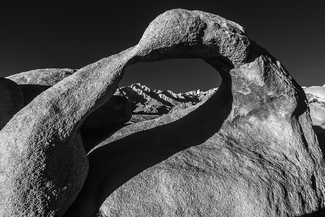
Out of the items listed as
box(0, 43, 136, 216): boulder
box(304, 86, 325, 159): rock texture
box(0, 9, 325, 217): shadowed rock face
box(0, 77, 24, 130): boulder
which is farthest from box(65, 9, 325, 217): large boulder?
box(304, 86, 325, 159): rock texture

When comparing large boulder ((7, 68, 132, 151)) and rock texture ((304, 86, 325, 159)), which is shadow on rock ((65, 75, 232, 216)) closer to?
large boulder ((7, 68, 132, 151))

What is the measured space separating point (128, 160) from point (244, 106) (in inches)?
89.1

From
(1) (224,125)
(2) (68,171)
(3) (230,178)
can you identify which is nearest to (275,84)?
(1) (224,125)

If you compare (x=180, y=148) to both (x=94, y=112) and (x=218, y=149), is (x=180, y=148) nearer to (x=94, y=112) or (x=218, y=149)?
(x=218, y=149)

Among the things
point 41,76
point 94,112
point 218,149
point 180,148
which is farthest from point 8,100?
point 218,149

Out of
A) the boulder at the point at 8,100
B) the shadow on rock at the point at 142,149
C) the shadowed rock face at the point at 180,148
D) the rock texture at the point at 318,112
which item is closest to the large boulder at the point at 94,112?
the boulder at the point at 8,100

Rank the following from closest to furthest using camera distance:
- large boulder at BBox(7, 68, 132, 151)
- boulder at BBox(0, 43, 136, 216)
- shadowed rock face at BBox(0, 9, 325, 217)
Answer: boulder at BBox(0, 43, 136, 216), shadowed rock face at BBox(0, 9, 325, 217), large boulder at BBox(7, 68, 132, 151)

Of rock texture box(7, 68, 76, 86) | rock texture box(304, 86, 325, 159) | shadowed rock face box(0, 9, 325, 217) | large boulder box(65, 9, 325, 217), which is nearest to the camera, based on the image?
shadowed rock face box(0, 9, 325, 217)

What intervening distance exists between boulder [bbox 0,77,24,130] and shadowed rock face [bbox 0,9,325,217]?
50.9 inches

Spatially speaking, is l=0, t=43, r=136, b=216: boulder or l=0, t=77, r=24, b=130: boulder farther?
l=0, t=77, r=24, b=130: boulder

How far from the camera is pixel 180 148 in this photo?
3.53 meters

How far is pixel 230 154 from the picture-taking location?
3.48 metres

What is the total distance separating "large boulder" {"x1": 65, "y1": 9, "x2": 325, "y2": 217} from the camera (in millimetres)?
2852

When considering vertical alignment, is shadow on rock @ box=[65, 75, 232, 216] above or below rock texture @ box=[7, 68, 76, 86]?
below
